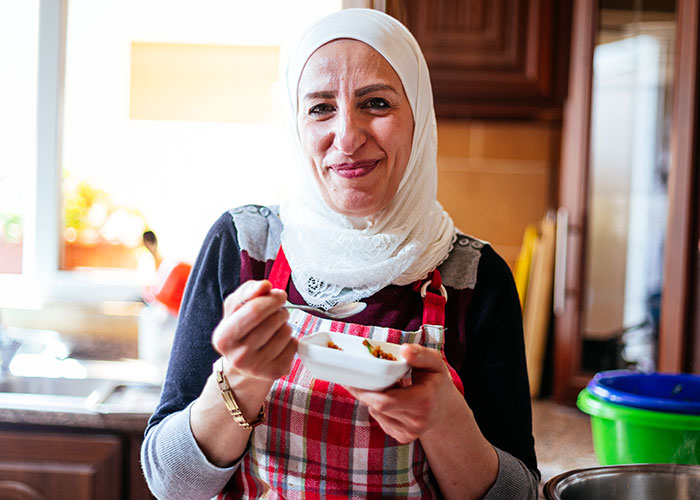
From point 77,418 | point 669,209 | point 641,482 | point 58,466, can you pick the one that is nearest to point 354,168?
point 641,482

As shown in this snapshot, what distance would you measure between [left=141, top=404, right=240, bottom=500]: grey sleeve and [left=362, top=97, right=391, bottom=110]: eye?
1.56ft

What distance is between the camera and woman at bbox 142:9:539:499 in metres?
0.95

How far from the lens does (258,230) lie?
1.09m

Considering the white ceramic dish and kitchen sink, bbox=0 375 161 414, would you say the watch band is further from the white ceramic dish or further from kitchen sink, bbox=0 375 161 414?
kitchen sink, bbox=0 375 161 414

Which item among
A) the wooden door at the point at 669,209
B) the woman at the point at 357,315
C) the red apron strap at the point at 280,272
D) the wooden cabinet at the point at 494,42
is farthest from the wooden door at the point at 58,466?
the wooden cabinet at the point at 494,42

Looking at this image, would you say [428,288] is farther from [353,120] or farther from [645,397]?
[645,397]

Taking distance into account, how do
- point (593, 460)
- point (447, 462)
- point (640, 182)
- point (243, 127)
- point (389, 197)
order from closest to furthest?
point (447, 462), point (389, 197), point (593, 460), point (640, 182), point (243, 127)

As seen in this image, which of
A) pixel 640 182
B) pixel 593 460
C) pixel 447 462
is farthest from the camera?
pixel 640 182

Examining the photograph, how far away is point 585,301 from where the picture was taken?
2.09m

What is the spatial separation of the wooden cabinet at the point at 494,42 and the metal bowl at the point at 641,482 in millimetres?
1362

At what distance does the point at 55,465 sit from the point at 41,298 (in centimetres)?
100

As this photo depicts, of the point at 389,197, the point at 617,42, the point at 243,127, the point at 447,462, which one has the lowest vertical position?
the point at 447,462

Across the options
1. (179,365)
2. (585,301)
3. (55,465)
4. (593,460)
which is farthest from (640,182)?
(55,465)

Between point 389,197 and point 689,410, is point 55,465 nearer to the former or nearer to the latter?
point 389,197
